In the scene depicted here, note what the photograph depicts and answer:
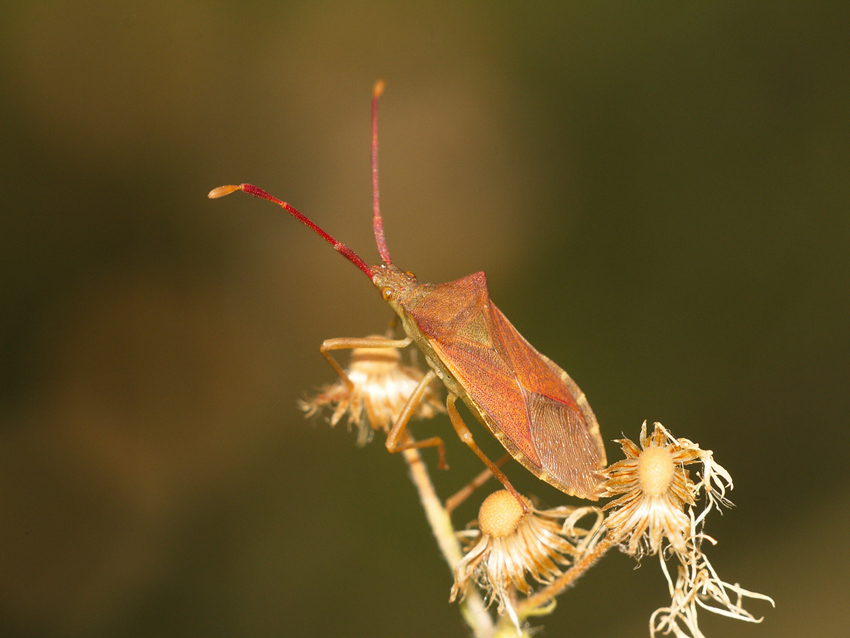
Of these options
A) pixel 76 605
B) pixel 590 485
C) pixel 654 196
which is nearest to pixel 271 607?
pixel 76 605

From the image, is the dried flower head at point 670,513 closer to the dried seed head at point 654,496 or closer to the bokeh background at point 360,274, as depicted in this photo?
the dried seed head at point 654,496

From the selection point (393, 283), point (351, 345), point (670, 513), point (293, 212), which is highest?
point (293, 212)

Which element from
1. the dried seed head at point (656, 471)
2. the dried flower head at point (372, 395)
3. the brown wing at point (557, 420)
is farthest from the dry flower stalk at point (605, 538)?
the dried flower head at point (372, 395)

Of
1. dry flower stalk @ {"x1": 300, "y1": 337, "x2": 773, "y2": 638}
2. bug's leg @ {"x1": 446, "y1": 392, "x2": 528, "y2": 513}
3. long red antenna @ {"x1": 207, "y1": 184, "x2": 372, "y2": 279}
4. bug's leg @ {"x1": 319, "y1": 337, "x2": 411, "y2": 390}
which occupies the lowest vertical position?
dry flower stalk @ {"x1": 300, "y1": 337, "x2": 773, "y2": 638}

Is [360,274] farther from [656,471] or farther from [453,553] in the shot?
[656,471]

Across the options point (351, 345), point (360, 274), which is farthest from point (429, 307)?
point (360, 274)

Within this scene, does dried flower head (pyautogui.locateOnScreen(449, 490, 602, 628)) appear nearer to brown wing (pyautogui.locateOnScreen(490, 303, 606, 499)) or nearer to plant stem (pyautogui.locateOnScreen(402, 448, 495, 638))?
plant stem (pyautogui.locateOnScreen(402, 448, 495, 638))

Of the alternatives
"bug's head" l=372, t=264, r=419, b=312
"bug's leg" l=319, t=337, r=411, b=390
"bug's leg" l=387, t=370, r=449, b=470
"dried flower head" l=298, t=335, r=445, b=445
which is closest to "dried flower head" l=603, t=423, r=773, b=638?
"bug's leg" l=387, t=370, r=449, b=470
